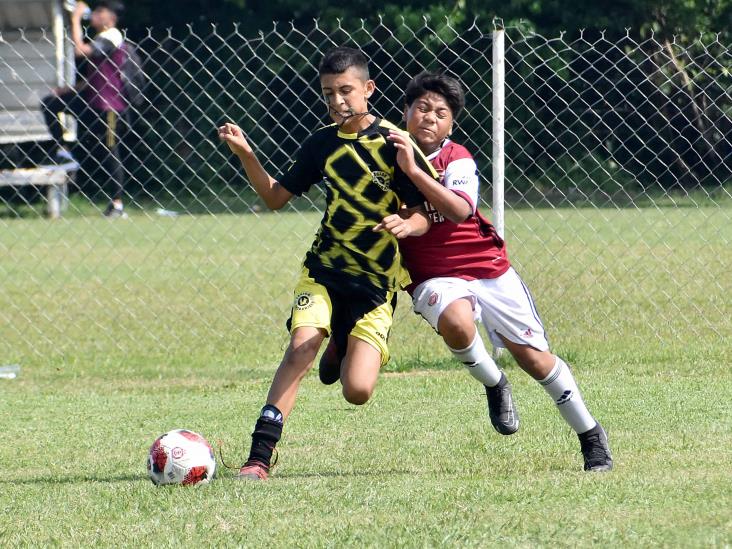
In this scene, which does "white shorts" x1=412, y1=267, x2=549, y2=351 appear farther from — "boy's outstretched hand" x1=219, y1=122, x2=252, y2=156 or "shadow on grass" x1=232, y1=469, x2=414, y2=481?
"boy's outstretched hand" x1=219, y1=122, x2=252, y2=156

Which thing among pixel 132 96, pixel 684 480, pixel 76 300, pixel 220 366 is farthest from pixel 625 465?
pixel 132 96

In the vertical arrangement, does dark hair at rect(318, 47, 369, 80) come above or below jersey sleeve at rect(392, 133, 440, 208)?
above

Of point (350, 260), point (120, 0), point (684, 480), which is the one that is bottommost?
point (120, 0)

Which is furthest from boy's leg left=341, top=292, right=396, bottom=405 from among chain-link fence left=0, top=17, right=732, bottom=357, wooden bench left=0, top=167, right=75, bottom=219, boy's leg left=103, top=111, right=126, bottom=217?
wooden bench left=0, top=167, right=75, bottom=219

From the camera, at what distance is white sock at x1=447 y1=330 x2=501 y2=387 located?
494 centimetres

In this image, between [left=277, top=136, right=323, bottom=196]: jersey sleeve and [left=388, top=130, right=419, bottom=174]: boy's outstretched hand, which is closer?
[left=388, top=130, right=419, bottom=174]: boy's outstretched hand

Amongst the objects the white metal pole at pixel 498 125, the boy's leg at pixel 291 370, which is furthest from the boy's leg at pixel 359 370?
the white metal pole at pixel 498 125

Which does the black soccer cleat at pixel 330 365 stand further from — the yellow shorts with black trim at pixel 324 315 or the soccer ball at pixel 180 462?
the soccer ball at pixel 180 462

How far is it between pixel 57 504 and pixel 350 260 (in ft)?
4.39

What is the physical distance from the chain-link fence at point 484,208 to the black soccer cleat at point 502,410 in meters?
2.45

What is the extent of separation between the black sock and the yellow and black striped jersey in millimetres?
534

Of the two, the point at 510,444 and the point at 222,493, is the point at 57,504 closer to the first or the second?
the point at 222,493

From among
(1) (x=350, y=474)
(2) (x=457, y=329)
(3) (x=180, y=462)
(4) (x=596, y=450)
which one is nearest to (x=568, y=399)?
(4) (x=596, y=450)

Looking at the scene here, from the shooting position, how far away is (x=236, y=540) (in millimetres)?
3705
